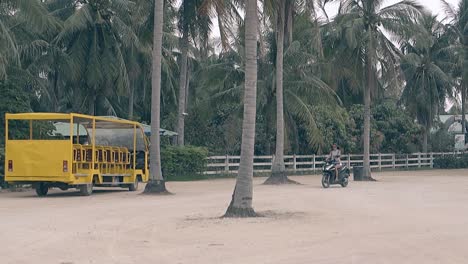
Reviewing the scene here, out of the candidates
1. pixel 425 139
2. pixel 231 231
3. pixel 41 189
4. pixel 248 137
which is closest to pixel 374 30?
pixel 41 189

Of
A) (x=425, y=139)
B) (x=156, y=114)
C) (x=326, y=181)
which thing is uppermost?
(x=425, y=139)

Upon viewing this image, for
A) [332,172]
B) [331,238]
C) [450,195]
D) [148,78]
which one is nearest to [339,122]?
[148,78]

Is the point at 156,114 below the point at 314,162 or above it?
above

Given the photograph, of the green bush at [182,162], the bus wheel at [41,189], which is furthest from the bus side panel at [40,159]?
the green bush at [182,162]

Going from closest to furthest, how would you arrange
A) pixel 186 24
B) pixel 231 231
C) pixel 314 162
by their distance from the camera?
1. pixel 231 231
2. pixel 186 24
3. pixel 314 162

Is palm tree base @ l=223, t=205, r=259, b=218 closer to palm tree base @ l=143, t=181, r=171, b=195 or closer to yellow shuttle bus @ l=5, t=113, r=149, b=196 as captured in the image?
yellow shuttle bus @ l=5, t=113, r=149, b=196

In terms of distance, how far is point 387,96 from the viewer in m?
54.8

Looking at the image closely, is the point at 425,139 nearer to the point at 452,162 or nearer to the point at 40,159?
the point at 452,162

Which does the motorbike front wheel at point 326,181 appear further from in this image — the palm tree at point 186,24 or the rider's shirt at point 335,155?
the palm tree at point 186,24

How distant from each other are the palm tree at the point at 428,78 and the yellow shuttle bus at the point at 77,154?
101 feet

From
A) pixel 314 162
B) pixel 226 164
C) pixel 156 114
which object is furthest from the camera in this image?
pixel 314 162

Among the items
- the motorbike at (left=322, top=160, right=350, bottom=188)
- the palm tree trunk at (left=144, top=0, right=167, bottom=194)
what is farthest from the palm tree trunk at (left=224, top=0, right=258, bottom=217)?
the motorbike at (left=322, top=160, right=350, bottom=188)

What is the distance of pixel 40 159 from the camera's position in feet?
72.9

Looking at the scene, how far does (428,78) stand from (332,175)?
91.0 ft
